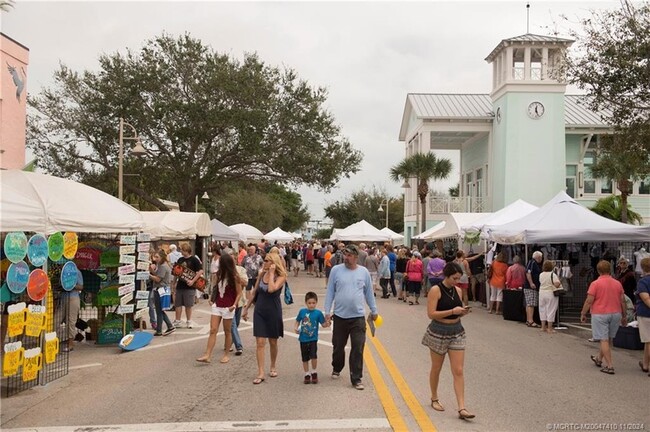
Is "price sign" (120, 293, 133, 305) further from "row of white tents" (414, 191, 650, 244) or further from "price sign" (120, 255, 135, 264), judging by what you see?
"row of white tents" (414, 191, 650, 244)

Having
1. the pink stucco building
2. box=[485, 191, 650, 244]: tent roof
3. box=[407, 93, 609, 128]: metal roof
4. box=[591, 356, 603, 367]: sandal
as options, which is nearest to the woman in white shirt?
box=[485, 191, 650, 244]: tent roof

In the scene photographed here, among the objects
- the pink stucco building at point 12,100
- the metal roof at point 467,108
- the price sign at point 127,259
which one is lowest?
the price sign at point 127,259

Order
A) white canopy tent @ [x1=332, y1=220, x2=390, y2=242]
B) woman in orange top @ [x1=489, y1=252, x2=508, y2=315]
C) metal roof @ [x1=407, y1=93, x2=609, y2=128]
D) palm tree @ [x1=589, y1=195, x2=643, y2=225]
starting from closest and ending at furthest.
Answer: woman in orange top @ [x1=489, y1=252, x2=508, y2=315]
palm tree @ [x1=589, y1=195, x2=643, y2=225]
white canopy tent @ [x1=332, y1=220, x2=390, y2=242]
metal roof @ [x1=407, y1=93, x2=609, y2=128]

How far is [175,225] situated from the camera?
20.1m

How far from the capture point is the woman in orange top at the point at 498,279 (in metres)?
17.7

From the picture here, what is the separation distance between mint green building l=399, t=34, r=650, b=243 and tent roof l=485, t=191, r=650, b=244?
18.8 m

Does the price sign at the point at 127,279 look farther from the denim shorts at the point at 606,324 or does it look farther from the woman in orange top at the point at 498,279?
the woman in orange top at the point at 498,279

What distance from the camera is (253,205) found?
71312 mm

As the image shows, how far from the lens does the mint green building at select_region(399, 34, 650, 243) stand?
36156mm

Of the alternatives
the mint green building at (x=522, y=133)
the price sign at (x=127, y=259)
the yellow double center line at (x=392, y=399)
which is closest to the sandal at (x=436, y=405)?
the yellow double center line at (x=392, y=399)

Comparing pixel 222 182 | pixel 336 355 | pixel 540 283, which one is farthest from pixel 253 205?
pixel 336 355

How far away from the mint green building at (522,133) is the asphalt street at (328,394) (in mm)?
26048

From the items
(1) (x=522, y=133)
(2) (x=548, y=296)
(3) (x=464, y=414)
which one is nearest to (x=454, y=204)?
(1) (x=522, y=133)

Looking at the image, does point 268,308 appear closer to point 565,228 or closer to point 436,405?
point 436,405
